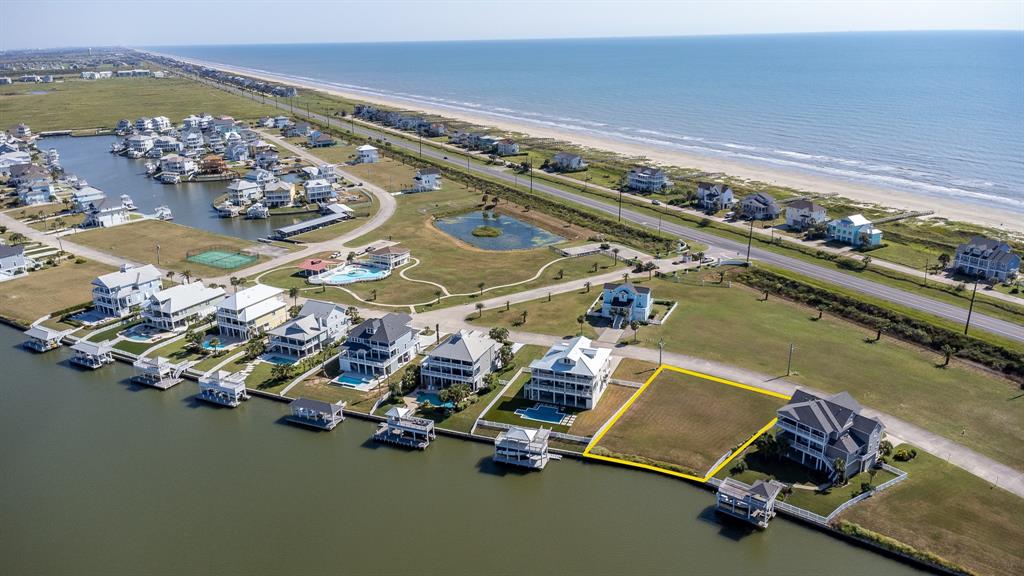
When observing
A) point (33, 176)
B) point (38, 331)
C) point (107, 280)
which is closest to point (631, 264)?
point (107, 280)

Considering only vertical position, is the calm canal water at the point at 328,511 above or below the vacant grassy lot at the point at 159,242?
below

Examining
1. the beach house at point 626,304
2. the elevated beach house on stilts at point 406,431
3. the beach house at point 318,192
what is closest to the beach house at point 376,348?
the elevated beach house on stilts at point 406,431

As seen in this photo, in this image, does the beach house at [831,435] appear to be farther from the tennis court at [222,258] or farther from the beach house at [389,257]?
the tennis court at [222,258]

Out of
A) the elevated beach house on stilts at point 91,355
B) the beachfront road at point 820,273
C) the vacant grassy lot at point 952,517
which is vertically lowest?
the elevated beach house on stilts at point 91,355

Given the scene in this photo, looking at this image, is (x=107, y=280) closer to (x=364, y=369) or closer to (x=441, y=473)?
(x=364, y=369)

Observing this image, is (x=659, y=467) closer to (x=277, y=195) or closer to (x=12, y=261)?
(x=12, y=261)

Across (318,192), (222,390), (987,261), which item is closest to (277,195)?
(318,192)
